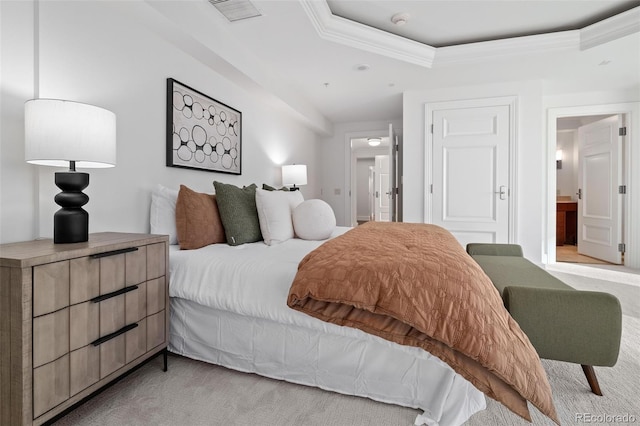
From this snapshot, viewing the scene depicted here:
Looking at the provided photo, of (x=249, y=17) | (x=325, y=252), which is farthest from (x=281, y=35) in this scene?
(x=325, y=252)

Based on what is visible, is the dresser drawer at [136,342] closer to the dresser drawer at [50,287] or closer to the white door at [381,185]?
the dresser drawer at [50,287]

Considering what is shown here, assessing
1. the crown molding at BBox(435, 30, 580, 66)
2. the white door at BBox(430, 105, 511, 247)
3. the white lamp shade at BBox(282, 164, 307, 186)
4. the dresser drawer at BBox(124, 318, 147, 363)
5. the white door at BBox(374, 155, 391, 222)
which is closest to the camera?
the dresser drawer at BBox(124, 318, 147, 363)

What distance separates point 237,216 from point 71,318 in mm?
1132

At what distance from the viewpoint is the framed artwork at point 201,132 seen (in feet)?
7.75

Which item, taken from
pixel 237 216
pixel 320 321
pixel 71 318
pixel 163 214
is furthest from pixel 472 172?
pixel 71 318

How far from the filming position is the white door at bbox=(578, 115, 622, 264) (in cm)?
427

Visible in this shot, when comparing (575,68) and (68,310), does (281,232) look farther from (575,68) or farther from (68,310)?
(575,68)

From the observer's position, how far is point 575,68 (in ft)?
11.0

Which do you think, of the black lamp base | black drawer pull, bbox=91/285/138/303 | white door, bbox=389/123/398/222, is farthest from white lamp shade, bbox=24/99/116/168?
white door, bbox=389/123/398/222

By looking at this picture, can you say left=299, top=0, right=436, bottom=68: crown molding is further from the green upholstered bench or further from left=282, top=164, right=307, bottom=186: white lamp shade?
the green upholstered bench

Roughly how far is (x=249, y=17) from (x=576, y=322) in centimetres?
280

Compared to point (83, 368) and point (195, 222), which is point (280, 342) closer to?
point (83, 368)

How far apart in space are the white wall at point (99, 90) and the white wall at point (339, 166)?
3119 mm

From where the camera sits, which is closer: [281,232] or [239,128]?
[281,232]
